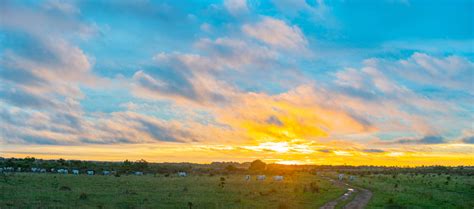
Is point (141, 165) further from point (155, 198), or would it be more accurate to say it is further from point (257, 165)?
point (155, 198)

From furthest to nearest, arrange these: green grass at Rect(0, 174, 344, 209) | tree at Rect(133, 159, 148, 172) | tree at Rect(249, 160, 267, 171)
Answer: tree at Rect(249, 160, 267, 171), tree at Rect(133, 159, 148, 172), green grass at Rect(0, 174, 344, 209)

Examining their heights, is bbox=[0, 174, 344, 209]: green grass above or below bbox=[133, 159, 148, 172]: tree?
below

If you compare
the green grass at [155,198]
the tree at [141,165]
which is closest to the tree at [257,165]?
the tree at [141,165]

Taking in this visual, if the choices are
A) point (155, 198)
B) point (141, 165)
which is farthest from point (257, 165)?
point (155, 198)

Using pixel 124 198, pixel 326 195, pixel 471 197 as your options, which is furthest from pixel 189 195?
pixel 471 197

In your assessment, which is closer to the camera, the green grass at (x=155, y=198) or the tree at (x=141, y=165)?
the green grass at (x=155, y=198)

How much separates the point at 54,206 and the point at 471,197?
47232mm

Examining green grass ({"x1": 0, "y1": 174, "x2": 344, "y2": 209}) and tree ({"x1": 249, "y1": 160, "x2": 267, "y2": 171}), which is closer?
green grass ({"x1": 0, "y1": 174, "x2": 344, "y2": 209})

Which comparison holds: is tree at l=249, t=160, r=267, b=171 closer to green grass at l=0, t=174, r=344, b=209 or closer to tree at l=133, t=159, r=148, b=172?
tree at l=133, t=159, r=148, b=172

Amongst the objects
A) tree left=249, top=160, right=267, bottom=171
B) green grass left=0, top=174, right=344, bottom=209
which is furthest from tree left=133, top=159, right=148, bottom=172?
green grass left=0, top=174, right=344, bottom=209

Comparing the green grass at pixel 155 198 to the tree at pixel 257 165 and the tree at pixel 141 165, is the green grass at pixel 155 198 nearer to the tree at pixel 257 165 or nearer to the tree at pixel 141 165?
the tree at pixel 141 165

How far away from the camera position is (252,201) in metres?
41.6

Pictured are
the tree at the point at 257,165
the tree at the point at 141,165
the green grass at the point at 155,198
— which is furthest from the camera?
the tree at the point at 257,165

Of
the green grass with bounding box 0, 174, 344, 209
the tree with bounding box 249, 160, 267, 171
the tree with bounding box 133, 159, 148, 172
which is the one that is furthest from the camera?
the tree with bounding box 249, 160, 267, 171
